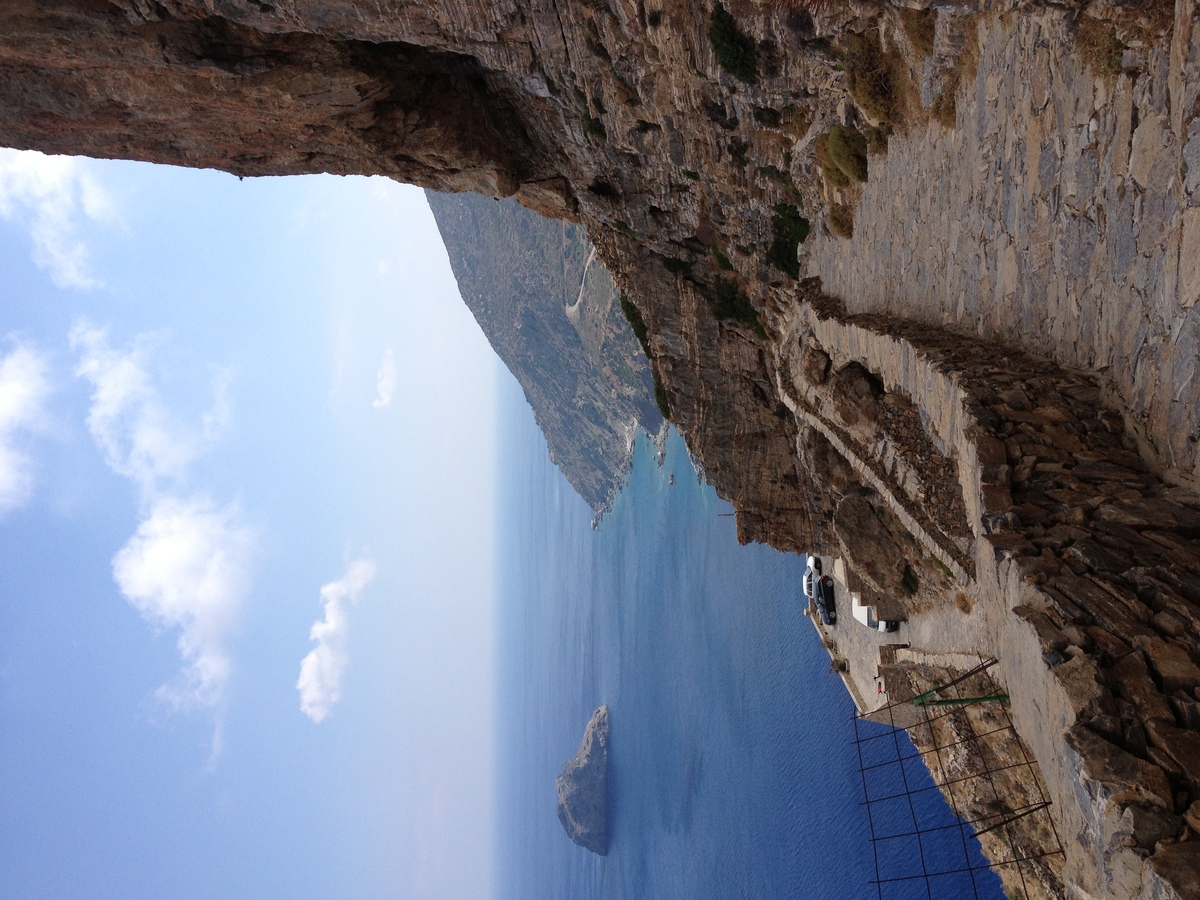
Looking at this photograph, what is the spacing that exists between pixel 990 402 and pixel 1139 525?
1.94m

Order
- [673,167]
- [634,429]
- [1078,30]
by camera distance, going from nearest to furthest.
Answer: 1. [1078,30]
2. [673,167]
3. [634,429]

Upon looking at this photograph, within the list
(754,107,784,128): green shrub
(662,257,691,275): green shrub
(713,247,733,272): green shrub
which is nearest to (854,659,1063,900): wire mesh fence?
(754,107,784,128): green shrub

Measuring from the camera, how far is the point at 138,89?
15.5 m

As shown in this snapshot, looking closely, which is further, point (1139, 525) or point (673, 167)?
point (673, 167)

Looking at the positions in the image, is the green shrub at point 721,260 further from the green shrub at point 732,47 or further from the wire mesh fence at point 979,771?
the wire mesh fence at point 979,771

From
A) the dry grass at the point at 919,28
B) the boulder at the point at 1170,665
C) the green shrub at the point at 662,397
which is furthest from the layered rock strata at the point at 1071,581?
the green shrub at the point at 662,397

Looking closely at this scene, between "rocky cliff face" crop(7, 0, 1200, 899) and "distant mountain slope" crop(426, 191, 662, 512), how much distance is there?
130ft

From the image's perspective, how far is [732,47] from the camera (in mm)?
12320

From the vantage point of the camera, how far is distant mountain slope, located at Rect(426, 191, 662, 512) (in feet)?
210

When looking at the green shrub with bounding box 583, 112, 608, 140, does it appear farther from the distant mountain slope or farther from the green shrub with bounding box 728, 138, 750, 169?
the distant mountain slope

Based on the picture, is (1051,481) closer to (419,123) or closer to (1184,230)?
(1184,230)

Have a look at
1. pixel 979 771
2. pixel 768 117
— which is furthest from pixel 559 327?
pixel 979 771

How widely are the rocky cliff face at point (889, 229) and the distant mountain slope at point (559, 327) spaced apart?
1560 inches

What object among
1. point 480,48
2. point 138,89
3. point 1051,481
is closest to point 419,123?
point 480,48
